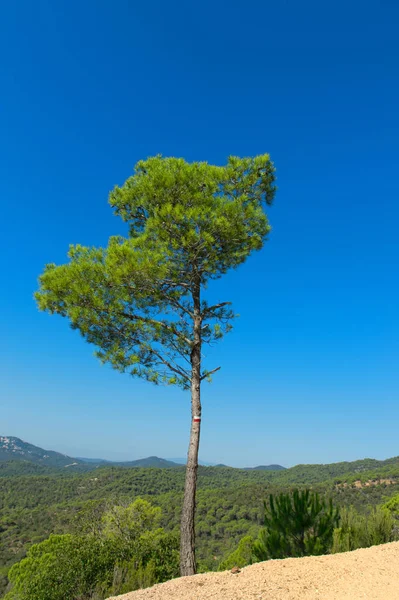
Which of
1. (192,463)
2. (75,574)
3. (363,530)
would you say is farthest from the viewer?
(75,574)

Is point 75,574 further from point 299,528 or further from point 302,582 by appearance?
point 302,582

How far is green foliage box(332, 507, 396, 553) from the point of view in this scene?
5915 mm

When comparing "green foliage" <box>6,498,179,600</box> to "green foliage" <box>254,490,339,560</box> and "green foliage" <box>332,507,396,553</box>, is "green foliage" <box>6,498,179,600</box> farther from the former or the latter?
"green foliage" <box>332,507,396,553</box>

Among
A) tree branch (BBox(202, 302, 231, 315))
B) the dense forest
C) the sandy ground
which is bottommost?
the dense forest

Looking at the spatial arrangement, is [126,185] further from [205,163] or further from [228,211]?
[228,211]

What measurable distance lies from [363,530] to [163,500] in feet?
184

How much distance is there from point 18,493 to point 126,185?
95.0 meters

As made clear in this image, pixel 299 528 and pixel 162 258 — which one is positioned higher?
pixel 162 258

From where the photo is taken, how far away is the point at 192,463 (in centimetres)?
597

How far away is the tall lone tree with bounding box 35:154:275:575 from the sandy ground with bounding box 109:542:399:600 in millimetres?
1711

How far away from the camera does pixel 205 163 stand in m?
7.04

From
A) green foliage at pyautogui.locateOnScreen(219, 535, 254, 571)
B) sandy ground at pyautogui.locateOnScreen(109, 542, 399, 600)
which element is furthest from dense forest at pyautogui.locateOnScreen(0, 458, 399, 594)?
sandy ground at pyautogui.locateOnScreen(109, 542, 399, 600)

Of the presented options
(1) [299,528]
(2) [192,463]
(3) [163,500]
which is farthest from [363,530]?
(3) [163,500]

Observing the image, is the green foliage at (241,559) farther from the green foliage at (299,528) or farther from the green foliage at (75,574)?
the green foliage at (75,574)
